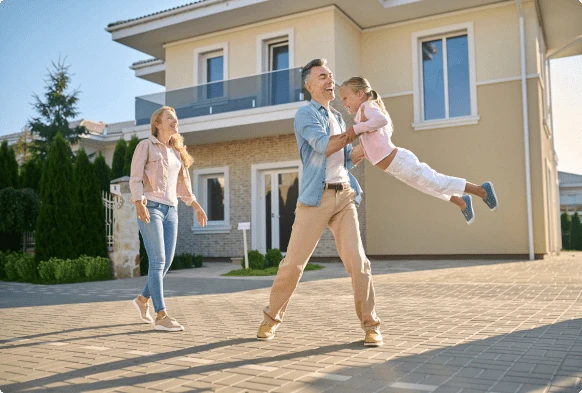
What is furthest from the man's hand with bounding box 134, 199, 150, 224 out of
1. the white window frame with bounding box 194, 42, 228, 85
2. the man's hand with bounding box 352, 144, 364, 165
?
the white window frame with bounding box 194, 42, 228, 85

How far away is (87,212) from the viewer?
11.6m

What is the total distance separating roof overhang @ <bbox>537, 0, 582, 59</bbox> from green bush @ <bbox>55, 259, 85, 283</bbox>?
12.8 metres

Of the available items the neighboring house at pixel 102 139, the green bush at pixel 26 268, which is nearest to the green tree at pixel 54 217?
the green bush at pixel 26 268

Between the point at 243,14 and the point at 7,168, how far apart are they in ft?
24.3

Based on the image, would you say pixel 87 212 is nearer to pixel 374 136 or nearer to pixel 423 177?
pixel 374 136

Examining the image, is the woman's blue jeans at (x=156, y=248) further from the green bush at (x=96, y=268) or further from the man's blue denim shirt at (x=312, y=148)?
the green bush at (x=96, y=268)

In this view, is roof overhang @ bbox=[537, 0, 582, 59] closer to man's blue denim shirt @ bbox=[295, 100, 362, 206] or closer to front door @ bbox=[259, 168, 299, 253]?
front door @ bbox=[259, 168, 299, 253]

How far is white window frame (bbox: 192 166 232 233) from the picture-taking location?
16.9 meters

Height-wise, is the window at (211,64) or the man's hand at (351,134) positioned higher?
the window at (211,64)

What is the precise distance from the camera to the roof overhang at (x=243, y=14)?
15.0 m

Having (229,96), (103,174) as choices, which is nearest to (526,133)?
(229,96)

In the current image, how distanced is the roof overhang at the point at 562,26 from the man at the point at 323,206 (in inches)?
510

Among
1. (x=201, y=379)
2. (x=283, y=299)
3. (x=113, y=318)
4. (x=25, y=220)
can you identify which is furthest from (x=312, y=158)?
(x=25, y=220)

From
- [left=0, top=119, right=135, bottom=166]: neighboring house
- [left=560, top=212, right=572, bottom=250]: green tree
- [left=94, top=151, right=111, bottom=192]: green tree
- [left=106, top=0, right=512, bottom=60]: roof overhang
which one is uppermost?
[left=106, top=0, right=512, bottom=60]: roof overhang
